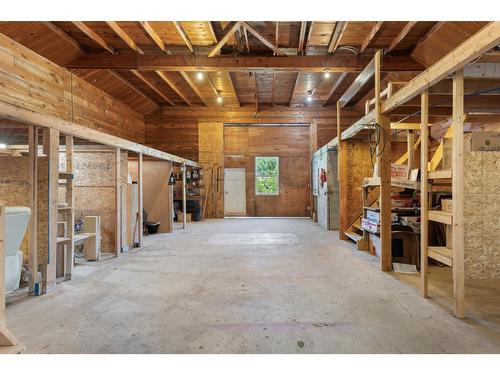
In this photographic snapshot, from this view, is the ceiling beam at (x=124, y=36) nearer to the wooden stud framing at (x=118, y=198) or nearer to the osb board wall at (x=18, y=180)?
the wooden stud framing at (x=118, y=198)

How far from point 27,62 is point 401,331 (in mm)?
6558

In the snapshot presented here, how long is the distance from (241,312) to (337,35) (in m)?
5.32

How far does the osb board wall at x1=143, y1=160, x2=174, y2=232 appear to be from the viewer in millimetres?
7418

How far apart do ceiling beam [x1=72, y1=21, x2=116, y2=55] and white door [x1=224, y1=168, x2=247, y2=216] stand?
19.4ft

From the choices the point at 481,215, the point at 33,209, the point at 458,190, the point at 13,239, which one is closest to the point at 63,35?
the point at 33,209

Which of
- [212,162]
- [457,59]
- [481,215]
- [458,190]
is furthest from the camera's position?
[212,162]

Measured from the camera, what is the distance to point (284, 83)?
870cm

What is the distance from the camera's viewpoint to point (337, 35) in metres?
5.58

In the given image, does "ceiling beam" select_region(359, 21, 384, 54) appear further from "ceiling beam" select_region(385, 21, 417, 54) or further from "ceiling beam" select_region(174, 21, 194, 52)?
"ceiling beam" select_region(174, 21, 194, 52)

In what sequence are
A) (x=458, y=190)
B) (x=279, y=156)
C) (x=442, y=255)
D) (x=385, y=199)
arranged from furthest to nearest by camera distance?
(x=279, y=156), (x=385, y=199), (x=442, y=255), (x=458, y=190)

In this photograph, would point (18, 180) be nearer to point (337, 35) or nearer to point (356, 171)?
point (337, 35)

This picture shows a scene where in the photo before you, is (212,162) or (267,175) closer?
(212,162)

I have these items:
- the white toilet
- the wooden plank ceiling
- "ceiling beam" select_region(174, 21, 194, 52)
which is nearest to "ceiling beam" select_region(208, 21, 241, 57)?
the wooden plank ceiling
